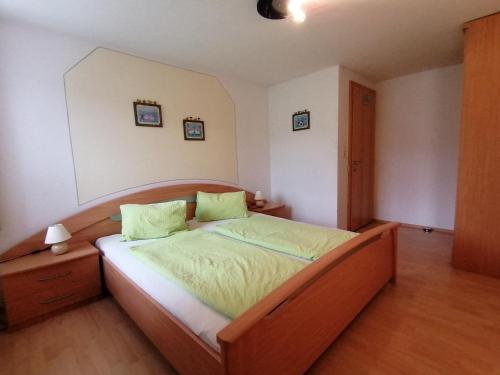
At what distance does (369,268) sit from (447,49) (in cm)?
266

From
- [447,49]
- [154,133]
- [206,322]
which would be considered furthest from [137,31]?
[447,49]

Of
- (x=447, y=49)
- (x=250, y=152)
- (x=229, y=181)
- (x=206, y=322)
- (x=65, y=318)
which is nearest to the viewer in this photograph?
(x=206, y=322)

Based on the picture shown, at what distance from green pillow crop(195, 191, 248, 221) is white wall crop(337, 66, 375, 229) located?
4.50ft

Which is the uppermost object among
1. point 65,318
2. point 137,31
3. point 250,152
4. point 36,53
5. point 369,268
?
point 137,31

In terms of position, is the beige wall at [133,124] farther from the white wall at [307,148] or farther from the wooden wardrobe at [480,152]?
the wooden wardrobe at [480,152]

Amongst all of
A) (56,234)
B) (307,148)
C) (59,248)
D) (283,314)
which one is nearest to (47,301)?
(59,248)

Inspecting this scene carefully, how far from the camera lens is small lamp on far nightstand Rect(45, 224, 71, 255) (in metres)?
1.94

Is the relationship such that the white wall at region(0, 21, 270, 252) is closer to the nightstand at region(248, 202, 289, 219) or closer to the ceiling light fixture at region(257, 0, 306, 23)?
the ceiling light fixture at region(257, 0, 306, 23)

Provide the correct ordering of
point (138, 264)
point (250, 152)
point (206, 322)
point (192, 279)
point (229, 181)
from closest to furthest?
point (206, 322)
point (192, 279)
point (138, 264)
point (229, 181)
point (250, 152)

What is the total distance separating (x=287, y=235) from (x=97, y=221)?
1.79 m

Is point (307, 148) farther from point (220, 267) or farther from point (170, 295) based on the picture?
point (170, 295)

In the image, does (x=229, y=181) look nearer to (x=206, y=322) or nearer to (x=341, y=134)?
(x=341, y=134)

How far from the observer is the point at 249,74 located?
333 centimetres

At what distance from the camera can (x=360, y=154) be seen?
370cm
